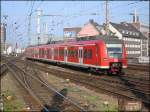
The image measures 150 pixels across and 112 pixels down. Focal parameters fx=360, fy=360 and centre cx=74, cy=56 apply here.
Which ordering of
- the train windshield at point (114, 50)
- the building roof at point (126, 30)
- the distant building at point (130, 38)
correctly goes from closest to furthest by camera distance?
the train windshield at point (114, 50)
the distant building at point (130, 38)
the building roof at point (126, 30)

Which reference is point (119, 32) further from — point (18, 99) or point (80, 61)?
point (18, 99)

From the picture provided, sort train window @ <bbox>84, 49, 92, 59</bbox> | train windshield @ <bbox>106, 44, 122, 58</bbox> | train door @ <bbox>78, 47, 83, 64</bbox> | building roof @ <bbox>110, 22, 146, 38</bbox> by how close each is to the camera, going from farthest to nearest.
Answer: building roof @ <bbox>110, 22, 146, 38</bbox> → train door @ <bbox>78, 47, 83, 64</bbox> → train window @ <bbox>84, 49, 92, 59</bbox> → train windshield @ <bbox>106, 44, 122, 58</bbox>

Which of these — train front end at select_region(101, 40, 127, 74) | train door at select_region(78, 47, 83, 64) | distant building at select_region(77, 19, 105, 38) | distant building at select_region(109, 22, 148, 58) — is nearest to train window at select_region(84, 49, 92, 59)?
train door at select_region(78, 47, 83, 64)

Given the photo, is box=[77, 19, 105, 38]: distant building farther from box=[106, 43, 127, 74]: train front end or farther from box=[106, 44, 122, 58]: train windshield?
box=[106, 44, 122, 58]: train windshield

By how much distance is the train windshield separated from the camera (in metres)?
26.1

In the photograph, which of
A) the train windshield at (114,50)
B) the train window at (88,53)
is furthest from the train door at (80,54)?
the train windshield at (114,50)

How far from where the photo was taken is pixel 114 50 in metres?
26.3

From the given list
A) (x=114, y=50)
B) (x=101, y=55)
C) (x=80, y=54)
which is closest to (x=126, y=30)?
(x=80, y=54)

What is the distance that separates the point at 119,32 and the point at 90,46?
72849mm

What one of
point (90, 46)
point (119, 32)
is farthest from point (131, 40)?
point (90, 46)

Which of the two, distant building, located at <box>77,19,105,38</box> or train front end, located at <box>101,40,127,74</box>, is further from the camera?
distant building, located at <box>77,19,105,38</box>

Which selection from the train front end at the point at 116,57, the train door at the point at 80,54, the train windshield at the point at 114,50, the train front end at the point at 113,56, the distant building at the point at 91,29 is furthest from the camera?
the distant building at the point at 91,29

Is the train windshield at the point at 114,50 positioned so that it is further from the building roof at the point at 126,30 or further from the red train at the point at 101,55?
the building roof at the point at 126,30

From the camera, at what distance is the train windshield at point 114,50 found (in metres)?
26.1
